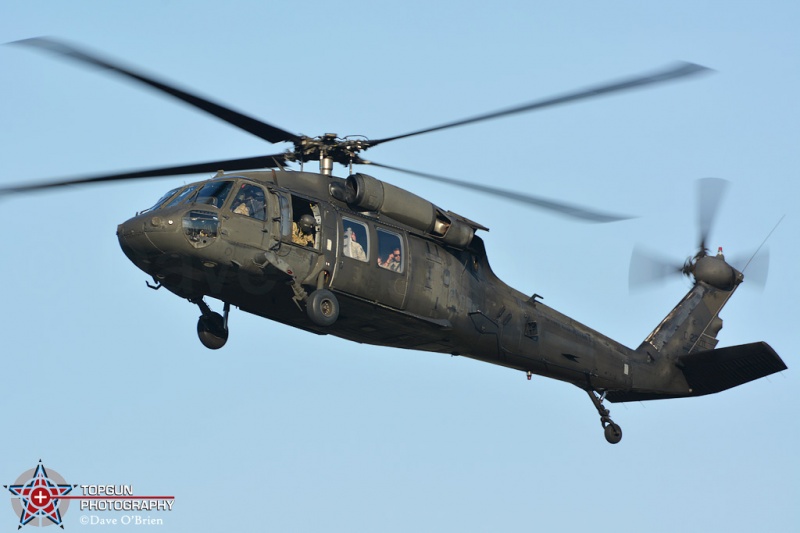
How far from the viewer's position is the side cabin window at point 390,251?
21.5 m

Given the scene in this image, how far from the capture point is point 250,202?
20250mm

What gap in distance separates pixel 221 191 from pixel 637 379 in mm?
11035

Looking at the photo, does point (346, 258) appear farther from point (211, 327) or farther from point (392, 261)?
point (211, 327)

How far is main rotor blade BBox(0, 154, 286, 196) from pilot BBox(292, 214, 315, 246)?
5.68ft

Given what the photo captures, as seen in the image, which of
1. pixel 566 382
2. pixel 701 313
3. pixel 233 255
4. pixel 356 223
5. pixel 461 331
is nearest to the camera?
pixel 233 255

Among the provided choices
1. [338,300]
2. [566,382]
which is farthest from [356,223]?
[566,382]

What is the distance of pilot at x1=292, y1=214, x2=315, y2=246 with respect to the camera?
20656 millimetres

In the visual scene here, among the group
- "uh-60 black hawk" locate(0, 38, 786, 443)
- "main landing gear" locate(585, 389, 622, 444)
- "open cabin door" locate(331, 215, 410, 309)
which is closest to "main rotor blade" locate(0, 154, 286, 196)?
"uh-60 black hawk" locate(0, 38, 786, 443)

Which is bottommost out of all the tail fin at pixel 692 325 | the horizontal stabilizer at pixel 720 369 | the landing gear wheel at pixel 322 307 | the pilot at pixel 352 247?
the landing gear wheel at pixel 322 307

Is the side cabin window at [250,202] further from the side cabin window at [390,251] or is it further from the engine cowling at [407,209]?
the side cabin window at [390,251]

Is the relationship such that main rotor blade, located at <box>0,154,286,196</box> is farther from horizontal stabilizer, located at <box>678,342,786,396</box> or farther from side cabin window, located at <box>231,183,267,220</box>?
horizontal stabilizer, located at <box>678,342,786,396</box>

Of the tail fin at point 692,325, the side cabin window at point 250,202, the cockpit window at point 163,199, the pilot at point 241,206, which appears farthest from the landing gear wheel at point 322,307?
the tail fin at point 692,325

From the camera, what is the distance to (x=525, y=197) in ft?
68.8

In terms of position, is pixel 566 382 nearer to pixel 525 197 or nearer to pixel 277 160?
pixel 525 197
